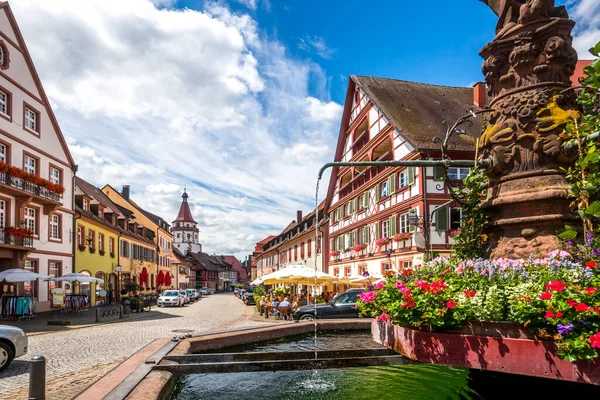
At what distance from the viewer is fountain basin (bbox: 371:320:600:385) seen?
13.5ft

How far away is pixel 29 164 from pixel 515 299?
91.6 ft

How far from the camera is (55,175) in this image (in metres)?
29.9

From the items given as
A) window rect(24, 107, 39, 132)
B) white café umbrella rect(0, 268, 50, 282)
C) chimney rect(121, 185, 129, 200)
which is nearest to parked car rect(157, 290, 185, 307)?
window rect(24, 107, 39, 132)

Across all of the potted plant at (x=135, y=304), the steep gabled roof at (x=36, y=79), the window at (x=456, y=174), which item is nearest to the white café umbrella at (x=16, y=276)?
the potted plant at (x=135, y=304)

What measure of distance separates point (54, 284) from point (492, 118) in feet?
94.0

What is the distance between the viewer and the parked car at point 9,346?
9293mm

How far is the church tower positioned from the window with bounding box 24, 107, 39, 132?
378ft

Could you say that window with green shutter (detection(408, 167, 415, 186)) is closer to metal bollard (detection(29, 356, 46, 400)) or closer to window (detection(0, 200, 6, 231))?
window (detection(0, 200, 6, 231))

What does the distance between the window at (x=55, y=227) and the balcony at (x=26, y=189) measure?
2.09m

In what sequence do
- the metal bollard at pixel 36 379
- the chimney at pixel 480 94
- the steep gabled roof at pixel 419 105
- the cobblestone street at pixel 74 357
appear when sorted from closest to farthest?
the metal bollard at pixel 36 379
the cobblestone street at pixel 74 357
the steep gabled roof at pixel 419 105
the chimney at pixel 480 94

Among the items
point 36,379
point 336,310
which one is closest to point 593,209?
point 36,379

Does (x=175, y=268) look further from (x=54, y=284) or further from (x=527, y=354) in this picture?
(x=527, y=354)

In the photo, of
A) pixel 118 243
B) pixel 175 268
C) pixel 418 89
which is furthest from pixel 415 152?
pixel 175 268

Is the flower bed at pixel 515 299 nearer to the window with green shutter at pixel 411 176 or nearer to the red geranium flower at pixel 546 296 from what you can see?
the red geranium flower at pixel 546 296
